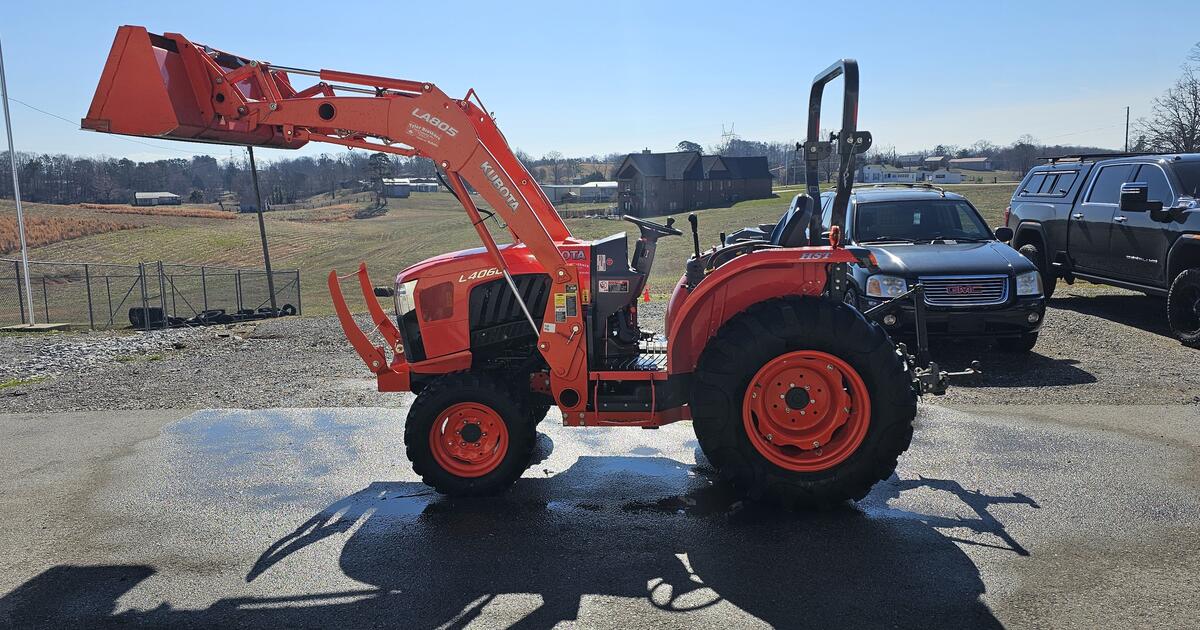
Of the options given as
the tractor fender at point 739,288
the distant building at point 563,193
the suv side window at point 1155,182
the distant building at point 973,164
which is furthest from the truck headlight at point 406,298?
the distant building at point 973,164

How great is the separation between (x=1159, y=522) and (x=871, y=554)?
1.90 metres

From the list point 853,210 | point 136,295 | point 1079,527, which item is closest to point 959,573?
point 1079,527

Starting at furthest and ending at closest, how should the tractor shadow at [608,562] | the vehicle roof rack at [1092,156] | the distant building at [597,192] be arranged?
the distant building at [597,192], the vehicle roof rack at [1092,156], the tractor shadow at [608,562]

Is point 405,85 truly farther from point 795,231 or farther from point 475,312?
point 795,231

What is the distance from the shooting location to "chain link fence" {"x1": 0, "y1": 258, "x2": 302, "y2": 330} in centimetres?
2039

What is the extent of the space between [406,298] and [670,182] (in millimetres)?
64827

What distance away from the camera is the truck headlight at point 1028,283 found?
950 centimetres

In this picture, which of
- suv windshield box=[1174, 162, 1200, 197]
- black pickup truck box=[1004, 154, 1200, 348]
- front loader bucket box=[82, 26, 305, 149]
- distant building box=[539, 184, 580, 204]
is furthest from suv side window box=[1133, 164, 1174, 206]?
distant building box=[539, 184, 580, 204]

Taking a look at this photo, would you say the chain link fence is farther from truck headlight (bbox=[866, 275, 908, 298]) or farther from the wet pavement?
truck headlight (bbox=[866, 275, 908, 298])

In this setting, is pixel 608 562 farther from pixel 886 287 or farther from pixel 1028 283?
pixel 1028 283

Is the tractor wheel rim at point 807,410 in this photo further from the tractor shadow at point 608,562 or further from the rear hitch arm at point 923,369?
the rear hitch arm at point 923,369

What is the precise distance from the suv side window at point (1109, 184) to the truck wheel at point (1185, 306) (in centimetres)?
183

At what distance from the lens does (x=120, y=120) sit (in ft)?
18.2

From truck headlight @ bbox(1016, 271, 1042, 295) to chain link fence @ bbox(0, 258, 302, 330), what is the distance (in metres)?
16.4
